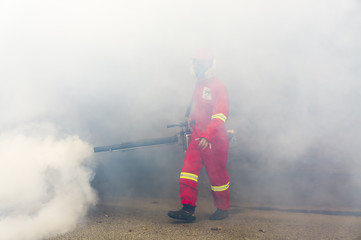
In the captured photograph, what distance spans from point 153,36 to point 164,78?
0.75m

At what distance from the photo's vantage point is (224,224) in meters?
3.71

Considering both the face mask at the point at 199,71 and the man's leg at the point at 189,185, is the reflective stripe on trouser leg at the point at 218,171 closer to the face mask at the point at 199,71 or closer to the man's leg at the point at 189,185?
the man's leg at the point at 189,185

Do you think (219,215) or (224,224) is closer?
(224,224)

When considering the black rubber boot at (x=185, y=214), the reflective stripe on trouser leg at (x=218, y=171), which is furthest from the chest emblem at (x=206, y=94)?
the black rubber boot at (x=185, y=214)

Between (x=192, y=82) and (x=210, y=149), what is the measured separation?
2.00 m

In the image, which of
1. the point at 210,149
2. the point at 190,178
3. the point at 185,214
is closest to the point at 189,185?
the point at 190,178

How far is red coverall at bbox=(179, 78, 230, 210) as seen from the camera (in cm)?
387

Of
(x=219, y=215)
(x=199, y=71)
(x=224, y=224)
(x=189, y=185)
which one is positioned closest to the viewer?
(x=224, y=224)

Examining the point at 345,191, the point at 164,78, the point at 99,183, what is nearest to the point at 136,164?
the point at 99,183

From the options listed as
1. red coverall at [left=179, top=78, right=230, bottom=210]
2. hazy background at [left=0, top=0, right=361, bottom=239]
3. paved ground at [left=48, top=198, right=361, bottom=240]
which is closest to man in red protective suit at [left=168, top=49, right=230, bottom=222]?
red coverall at [left=179, top=78, right=230, bottom=210]

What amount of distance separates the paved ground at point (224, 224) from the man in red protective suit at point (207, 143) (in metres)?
0.31

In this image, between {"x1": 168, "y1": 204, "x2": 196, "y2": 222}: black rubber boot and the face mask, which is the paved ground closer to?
{"x1": 168, "y1": 204, "x2": 196, "y2": 222}: black rubber boot

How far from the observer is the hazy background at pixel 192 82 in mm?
5078

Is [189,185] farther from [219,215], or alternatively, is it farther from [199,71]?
[199,71]
